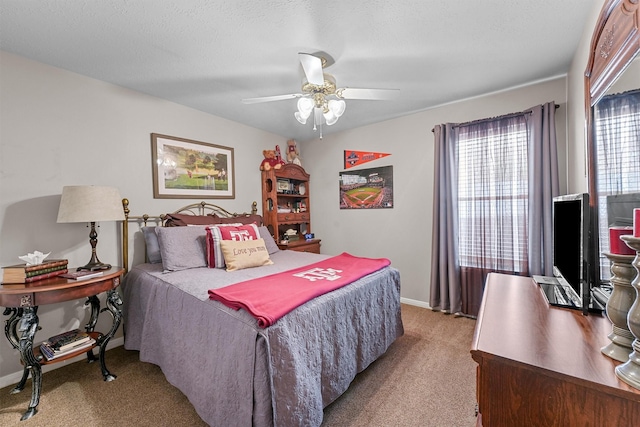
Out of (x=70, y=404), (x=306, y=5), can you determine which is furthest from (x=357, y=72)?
(x=70, y=404)

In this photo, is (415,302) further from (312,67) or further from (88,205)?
(88,205)

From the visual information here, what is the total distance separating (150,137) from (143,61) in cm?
83

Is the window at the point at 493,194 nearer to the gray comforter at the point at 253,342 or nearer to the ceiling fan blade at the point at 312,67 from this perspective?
the gray comforter at the point at 253,342

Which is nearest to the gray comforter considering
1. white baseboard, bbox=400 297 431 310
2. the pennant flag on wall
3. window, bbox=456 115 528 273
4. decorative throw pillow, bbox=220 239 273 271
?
decorative throw pillow, bbox=220 239 273 271

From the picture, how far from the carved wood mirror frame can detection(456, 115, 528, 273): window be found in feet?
3.45

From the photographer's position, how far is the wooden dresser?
69 centimetres

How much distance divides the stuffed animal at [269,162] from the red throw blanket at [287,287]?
1847 mm

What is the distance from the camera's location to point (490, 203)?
8.89ft

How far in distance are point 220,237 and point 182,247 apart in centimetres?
33

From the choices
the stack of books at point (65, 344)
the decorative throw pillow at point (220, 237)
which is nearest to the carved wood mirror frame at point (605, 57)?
the decorative throw pillow at point (220, 237)

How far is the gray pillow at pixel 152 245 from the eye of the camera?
2461 mm

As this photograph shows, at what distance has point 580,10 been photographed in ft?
5.12

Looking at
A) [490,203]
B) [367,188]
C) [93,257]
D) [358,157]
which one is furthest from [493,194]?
[93,257]

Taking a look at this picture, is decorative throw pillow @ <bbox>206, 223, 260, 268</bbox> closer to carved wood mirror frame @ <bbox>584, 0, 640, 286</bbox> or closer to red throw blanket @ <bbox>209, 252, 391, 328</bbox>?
red throw blanket @ <bbox>209, 252, 391, 328</bbox>
